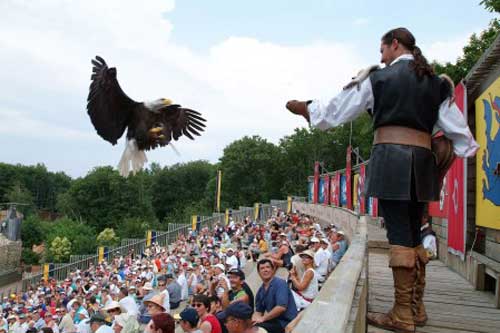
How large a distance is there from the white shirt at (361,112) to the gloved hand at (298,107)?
0.12 ft

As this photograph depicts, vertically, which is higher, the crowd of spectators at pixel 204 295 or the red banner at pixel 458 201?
the red banner at pixel 458 201

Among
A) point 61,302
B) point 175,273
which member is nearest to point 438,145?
point 175,273

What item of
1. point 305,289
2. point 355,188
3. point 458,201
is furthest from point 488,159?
point 355,188

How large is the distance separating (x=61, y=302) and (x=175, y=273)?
4.27m

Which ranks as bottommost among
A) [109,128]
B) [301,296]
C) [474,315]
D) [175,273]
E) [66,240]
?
[66,240]

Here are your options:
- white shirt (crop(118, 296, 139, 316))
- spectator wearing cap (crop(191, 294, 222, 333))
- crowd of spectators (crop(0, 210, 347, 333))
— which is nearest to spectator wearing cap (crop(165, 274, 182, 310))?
crowd of spectators (crop(0, 210, 347, 333))

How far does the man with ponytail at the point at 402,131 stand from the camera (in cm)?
249

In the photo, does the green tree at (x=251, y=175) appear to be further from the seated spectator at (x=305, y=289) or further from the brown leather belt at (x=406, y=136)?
the brown leather belt at (x=406, y=136)

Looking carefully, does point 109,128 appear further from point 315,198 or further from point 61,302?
point 315,198

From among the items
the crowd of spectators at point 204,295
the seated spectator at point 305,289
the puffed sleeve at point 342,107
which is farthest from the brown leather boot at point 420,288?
the seated spectator at point 305,289

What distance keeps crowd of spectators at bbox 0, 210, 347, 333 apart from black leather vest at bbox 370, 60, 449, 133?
1.83 m

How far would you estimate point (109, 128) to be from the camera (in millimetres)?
6879

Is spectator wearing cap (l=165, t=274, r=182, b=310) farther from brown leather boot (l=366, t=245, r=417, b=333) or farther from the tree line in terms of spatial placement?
the tree line

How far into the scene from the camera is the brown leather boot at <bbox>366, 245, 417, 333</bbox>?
2.56 meters
